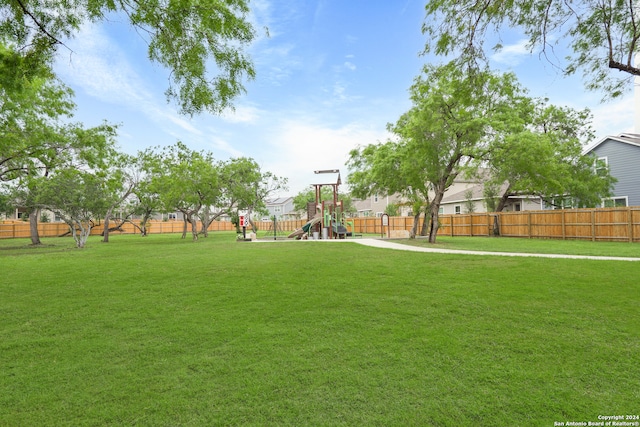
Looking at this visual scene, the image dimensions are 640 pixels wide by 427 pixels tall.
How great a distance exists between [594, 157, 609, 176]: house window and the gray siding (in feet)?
0.80

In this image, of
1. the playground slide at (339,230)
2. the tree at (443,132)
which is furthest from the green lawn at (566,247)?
the playground slide at (339,230)

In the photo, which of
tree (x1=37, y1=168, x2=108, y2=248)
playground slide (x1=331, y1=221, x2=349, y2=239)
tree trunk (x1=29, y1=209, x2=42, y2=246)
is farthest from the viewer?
tree trunk (x1=29, y1=209, x2=42, y2=246)

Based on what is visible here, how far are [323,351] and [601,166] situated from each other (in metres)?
27.1

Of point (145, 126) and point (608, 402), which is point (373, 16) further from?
point (145, 126)

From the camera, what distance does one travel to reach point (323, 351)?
412cm

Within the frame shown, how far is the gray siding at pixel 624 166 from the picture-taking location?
22.2m

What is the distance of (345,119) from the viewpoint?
70.4ft

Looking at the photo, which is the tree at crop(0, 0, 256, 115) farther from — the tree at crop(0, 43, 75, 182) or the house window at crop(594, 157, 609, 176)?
the house window at crop(594, 157, 609, 176)

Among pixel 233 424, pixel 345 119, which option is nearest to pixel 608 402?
pixel 233 424

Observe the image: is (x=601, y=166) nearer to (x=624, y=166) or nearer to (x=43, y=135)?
(x=624, y=166)

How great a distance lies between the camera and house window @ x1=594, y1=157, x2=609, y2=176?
76.2 feet

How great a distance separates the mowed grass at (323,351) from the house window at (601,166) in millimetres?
19962

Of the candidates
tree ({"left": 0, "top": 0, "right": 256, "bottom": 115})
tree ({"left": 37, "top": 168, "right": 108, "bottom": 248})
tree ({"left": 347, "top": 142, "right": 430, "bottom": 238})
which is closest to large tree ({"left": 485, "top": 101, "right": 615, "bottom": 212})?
tree ({"left": 347, "top": 142, "right": 430, "bottom": 238})

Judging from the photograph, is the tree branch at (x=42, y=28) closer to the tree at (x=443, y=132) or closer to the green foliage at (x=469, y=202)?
the tree at (x=443, y=132)
